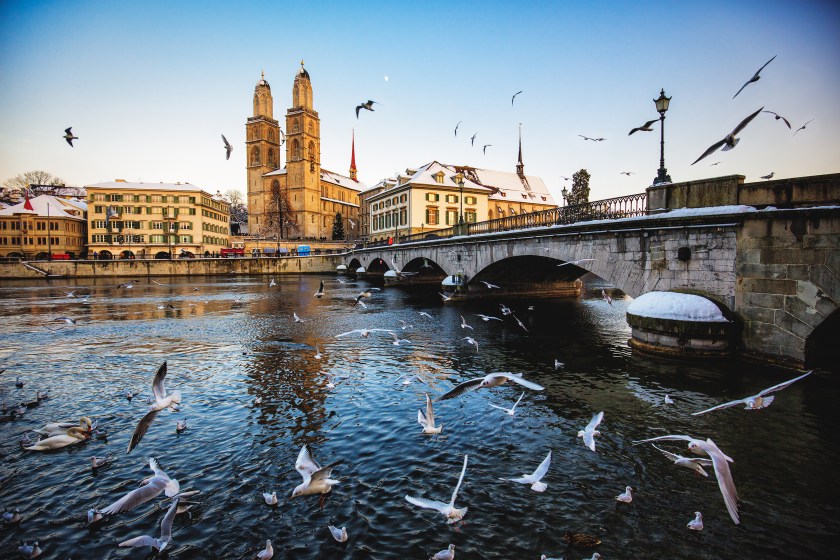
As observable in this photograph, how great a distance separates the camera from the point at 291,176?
12050 cm

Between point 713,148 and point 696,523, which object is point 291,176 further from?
point 696,523

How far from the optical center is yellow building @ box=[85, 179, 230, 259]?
8931 centimetres

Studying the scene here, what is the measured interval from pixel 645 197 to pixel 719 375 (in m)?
7.72

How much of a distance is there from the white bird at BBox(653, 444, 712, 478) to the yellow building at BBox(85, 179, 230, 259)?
9797 centimetres

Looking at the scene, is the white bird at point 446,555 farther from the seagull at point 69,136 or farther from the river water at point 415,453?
the seagull at point 69,136

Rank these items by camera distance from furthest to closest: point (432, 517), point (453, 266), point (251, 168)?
Answer: 1. point (251, 168)
2. point (453, 266)
3. point (432, 517)

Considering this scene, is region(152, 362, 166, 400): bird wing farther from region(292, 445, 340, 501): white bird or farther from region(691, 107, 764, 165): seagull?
region(691, 107, 764, 165): seagull

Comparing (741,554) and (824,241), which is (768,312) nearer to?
(824,241)

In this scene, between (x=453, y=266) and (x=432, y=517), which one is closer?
(x=432, y=517)

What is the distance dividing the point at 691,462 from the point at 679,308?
9247mm

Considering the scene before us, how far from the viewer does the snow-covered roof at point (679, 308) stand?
45.9 ft

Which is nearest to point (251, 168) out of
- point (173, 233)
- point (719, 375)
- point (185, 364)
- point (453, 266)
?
point (173, 233)

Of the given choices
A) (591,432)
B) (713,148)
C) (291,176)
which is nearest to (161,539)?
(591,432)

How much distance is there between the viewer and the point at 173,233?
304ft
